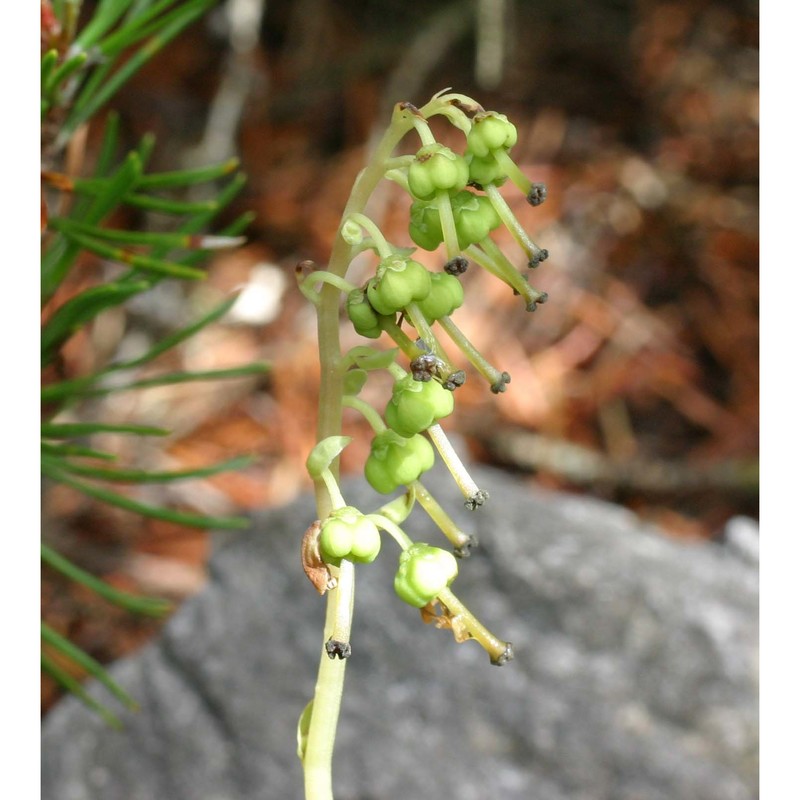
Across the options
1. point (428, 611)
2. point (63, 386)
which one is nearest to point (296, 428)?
point (63, 386)

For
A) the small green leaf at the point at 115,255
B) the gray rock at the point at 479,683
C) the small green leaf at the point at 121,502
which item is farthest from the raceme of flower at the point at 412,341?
the gray rock at the point at 479,683

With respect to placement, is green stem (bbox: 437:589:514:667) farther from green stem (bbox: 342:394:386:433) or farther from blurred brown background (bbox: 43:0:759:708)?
blurred brown background (bbox: 43:0:759:708)

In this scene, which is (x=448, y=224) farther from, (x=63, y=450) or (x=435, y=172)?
(x=63, y=450)

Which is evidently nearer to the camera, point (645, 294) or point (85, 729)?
point (85, 729)

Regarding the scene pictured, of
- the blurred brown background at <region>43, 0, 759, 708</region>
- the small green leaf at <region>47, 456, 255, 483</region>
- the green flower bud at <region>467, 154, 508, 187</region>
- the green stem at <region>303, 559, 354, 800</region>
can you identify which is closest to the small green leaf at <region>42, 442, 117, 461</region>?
the small green leaf at <region>47, 456, 255, 483</region>
